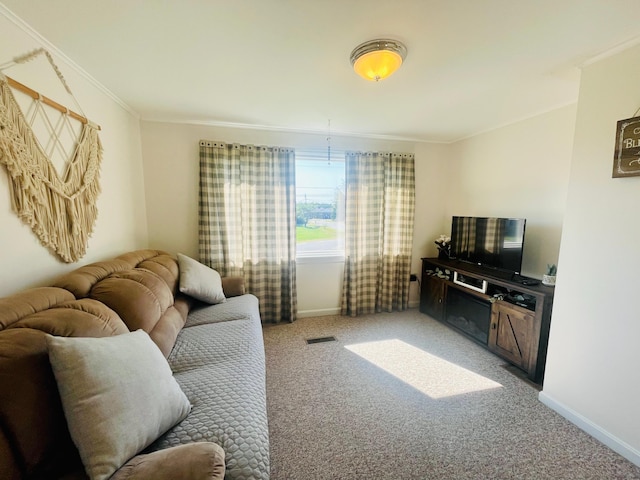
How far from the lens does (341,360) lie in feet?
8.27

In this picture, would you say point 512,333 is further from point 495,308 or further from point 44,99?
point 44,99

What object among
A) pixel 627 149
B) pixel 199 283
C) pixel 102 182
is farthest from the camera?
pixel 199 283

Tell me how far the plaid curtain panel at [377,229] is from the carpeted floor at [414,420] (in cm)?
91

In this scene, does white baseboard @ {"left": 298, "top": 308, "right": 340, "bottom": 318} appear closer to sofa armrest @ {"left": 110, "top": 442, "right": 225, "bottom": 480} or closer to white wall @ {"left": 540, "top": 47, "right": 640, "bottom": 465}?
white wall @ {"left": 540, "top": 47, "right": 640, "bottom": 465}

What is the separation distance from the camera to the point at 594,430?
5.50ft

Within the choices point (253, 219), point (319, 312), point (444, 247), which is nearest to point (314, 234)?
point (253, 219)

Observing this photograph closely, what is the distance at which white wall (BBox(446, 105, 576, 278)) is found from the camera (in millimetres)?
2449

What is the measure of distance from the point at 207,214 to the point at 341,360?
2.13 metres

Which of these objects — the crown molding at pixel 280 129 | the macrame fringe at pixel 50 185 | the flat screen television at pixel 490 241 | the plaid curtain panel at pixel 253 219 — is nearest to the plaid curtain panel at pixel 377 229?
the crown molding at pixel 280 129

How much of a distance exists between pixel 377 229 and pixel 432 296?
1.14 meters

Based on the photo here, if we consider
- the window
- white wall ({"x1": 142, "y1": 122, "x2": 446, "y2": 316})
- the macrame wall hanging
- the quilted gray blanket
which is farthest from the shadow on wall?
the macrame wall hanging

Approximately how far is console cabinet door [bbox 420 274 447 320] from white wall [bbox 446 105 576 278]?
0.90m

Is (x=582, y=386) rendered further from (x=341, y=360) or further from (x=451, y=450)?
(x=341, y=360)

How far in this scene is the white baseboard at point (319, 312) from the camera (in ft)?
11.6
